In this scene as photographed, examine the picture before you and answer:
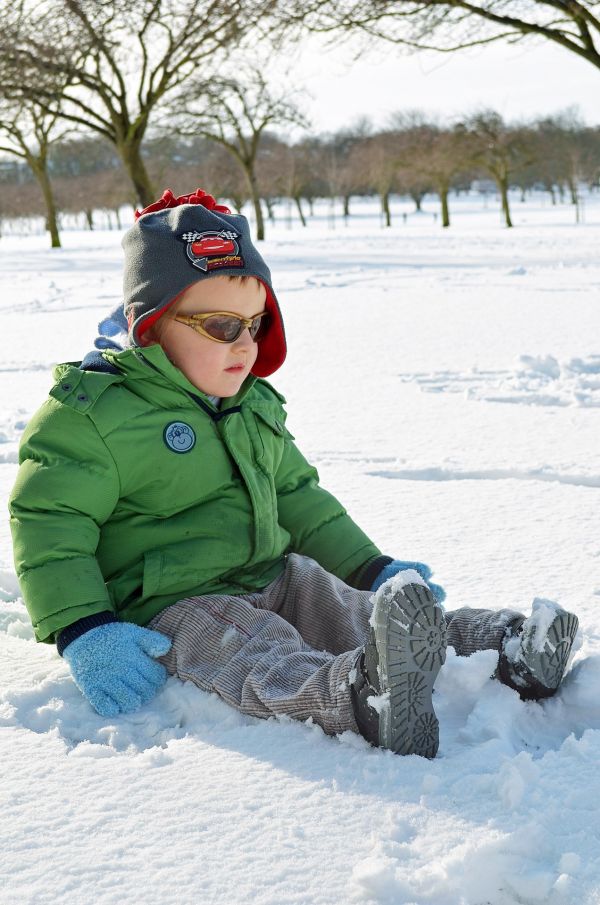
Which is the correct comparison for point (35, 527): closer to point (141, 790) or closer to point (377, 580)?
point (141, 790)

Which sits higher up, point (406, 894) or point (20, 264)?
point (20, 264)

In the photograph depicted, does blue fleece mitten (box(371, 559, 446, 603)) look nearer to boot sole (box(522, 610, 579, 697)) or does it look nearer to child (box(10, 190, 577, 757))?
Result: child (box(10, 190, 577, 757))

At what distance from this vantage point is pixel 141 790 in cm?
134

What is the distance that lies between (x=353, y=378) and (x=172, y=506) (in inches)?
133

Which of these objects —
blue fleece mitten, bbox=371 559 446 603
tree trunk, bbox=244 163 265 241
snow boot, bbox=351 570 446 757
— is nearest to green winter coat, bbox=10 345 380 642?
blue fleece mitten, bbox=371 559 446 603

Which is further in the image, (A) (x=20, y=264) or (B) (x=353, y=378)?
(A) (x=20, y=264)

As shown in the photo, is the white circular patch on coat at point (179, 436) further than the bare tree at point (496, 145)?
No

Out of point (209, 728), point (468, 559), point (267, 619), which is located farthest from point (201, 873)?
point (468, 559)

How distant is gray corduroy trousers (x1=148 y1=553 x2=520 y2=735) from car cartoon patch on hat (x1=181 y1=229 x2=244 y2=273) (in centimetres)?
63

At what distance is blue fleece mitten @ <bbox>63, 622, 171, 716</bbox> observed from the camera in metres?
1.58

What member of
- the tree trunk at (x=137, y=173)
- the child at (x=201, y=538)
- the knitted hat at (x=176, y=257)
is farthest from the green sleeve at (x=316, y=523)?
the tree trunk at (x=137, y=173)

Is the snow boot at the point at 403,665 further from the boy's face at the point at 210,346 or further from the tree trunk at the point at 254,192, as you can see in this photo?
the tree trunk at the point at 254,192

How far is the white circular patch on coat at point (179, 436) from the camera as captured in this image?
183cm

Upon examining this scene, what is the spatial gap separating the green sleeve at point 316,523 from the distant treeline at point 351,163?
21.9 metres
